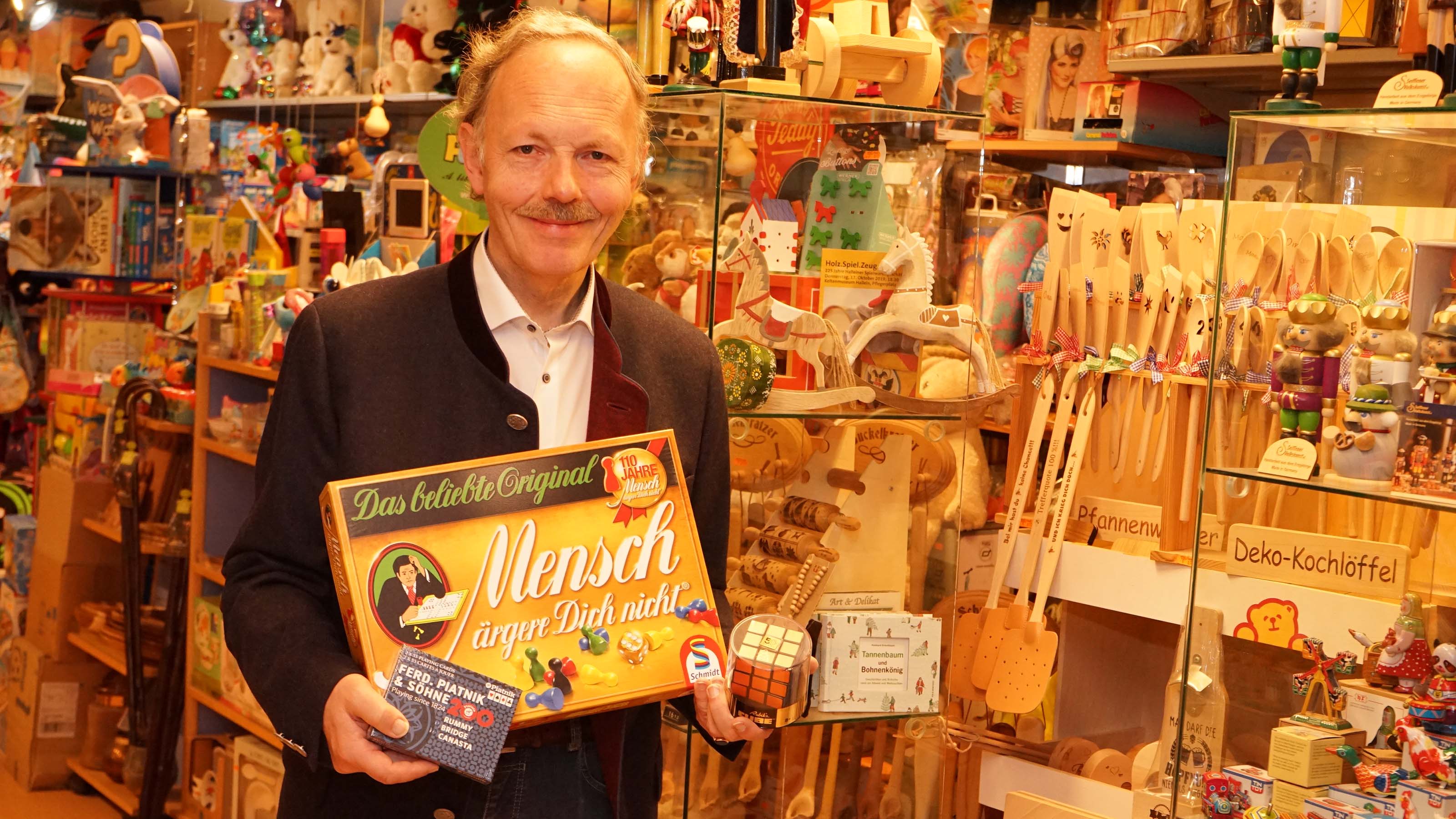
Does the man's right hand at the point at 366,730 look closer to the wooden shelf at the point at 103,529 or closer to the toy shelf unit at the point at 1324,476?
the toy shelf unit at the point at 1324,476

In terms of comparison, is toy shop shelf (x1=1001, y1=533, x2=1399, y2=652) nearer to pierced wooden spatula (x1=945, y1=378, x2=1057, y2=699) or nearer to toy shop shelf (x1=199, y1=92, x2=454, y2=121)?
pierced wooden spatula (x1=945, y1=378, x2=1057, y2=699)

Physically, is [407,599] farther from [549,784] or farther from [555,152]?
[555,152]

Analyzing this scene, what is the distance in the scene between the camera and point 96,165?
513 cm

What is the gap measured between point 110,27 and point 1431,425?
201 inches

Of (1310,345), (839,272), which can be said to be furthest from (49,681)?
(1310,345)

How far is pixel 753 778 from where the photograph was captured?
7.84ft

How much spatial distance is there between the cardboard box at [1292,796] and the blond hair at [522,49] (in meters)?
1.16

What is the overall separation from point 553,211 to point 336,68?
374 cm

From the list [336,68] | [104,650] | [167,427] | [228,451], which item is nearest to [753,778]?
[228,451]

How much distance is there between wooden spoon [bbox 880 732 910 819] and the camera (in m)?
2.30

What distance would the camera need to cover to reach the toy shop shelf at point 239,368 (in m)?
3.75

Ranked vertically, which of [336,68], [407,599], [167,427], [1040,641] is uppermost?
[336,68]

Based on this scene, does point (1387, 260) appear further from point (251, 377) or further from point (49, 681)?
point (49, 681)

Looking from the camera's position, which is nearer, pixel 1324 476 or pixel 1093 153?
pixel 1324 476
